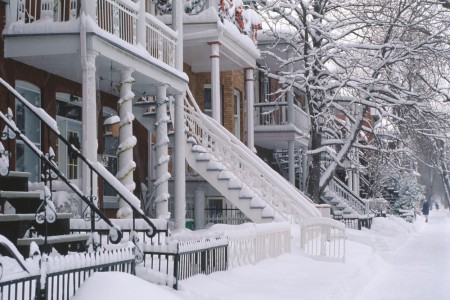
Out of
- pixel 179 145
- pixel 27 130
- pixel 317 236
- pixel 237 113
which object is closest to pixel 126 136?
pixel 27 130

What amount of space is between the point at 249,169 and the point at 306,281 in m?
7.23

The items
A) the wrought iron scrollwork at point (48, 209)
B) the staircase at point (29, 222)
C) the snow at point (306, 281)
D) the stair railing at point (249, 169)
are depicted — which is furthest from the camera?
the stair railing at point (249, 169)

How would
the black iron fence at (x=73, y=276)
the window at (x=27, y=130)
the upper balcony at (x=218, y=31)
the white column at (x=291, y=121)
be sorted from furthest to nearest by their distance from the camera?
the white column at (x=291, y=121) → the upper balcony at (x=218, y=31) → the window at (x=27, y=130) → the black iron fence at (x=73, y=276)

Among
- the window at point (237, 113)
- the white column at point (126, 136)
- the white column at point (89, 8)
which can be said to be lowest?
the white column at point (126, 136)

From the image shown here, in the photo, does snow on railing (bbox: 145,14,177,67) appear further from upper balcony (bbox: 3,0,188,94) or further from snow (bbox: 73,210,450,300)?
snow (bbox: 73,210,450,300)

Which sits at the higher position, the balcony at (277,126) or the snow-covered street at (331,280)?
the balcony at (277,126)

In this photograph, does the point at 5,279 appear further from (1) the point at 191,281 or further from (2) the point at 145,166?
(2) the point at 145,166

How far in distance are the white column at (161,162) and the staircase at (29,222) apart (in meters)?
5.16

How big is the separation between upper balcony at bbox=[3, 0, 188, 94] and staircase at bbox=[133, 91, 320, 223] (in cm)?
278

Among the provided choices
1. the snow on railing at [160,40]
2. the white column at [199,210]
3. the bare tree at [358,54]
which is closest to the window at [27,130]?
the snow on railing at [160,40]

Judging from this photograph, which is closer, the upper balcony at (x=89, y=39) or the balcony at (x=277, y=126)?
the upper balcony at (x=89, y=39)

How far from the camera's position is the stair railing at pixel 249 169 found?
64.6 ft

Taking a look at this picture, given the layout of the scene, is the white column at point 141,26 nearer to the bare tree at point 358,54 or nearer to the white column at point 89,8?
the white column at point 89,8

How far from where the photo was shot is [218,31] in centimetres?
2025
